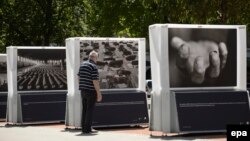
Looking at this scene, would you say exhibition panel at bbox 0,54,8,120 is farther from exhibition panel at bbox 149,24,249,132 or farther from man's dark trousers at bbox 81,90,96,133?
exhibition panel at bbox 149,24,249,132

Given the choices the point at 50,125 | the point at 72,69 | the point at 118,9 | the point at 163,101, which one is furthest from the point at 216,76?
the point at 118,9

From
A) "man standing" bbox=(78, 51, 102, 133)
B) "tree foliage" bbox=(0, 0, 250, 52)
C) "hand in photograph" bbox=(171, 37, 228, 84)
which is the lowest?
"man standing" bbox=(78, 51, 102, 133)

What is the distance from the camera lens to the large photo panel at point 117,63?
1719 centimetres

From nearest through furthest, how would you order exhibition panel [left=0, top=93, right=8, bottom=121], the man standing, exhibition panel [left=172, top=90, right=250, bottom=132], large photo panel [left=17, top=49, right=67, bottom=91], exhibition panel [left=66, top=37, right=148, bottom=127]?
1. exhibition panel [left=172, top=90, right=250, bottom=132]
2. the man standing
3. exhibition panel [left=66, top=37, right=148, bottom=127]
4. large photo panel [left=17, top=49, right=67, bottom=91]
5. exhibition panel [left=0, top=93, right=8, bottom=121]

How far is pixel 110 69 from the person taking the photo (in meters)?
17.4

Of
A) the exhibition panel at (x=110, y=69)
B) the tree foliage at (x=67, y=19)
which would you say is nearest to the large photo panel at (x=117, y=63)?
the exhibition panel at (x=110, y=69)

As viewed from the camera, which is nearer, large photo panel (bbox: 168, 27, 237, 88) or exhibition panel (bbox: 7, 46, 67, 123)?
large photo panel (bbox: 168, 27, 237, 88)

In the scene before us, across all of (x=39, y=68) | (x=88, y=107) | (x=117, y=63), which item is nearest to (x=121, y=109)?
(x=117, y=63)

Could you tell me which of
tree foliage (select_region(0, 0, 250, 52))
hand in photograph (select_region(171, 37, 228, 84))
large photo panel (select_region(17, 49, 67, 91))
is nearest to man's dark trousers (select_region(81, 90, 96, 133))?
hand in photograph (select_region(171, 37, 228, 84))

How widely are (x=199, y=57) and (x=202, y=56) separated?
9cm

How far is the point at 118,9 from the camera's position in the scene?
3591 centimetres

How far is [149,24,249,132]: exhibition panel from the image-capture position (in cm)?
1412

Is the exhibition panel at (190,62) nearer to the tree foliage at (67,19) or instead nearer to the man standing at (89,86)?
the man standing at (89,86)

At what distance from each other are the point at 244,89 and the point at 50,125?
21.4 ft
